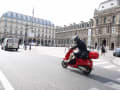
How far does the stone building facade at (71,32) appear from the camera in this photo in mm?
65750

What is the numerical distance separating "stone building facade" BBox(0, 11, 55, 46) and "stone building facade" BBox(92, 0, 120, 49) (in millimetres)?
29097

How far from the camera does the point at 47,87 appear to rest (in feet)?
13.7

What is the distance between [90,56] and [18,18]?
278 feet

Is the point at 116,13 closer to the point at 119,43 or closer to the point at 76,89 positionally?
the point at 119,43

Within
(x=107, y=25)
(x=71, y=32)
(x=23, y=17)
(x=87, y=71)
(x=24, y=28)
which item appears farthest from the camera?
(x=23, y=17)

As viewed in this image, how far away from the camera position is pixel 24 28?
83.9m

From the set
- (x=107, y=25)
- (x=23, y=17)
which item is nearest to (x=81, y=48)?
(x=107, y=25)

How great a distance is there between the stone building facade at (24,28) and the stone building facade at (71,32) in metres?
8.19

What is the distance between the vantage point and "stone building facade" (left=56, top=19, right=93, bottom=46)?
216ft

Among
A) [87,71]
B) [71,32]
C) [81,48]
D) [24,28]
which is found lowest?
[87,71]

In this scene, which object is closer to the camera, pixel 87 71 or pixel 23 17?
pixel 87 71

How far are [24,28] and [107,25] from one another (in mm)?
53678

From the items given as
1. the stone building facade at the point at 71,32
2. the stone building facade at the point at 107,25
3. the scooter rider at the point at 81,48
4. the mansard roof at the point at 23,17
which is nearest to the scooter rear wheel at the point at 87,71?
the scooter rider at the point at 81,48

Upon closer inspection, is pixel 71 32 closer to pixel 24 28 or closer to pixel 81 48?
pixel 24 28
